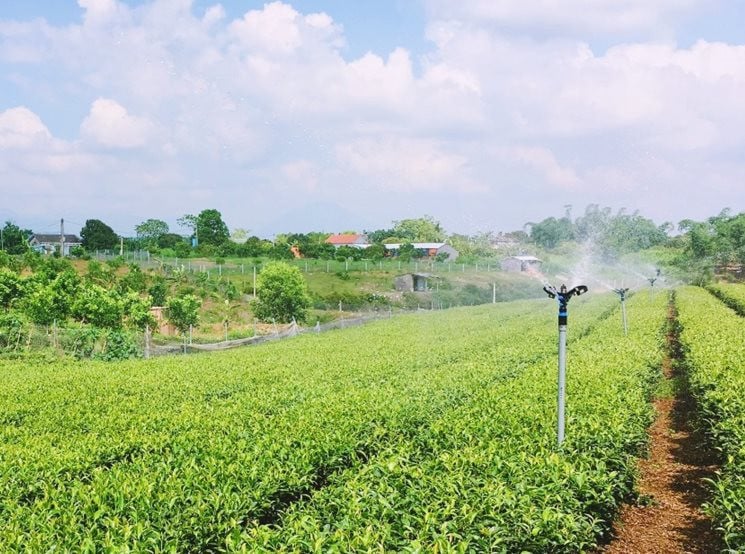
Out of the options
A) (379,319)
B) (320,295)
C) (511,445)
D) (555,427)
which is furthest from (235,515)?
(320,295)

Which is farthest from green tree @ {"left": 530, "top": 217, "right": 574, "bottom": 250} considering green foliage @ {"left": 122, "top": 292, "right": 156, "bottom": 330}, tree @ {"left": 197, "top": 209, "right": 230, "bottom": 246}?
tree @ {"left": 197, "top": 209, "right": 230, "bottom": 246}

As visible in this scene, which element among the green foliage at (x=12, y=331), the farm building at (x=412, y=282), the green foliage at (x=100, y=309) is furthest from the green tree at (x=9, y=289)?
the farm building at (x=412, y=282)

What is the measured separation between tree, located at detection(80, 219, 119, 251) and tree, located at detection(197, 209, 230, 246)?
14053 millimetres

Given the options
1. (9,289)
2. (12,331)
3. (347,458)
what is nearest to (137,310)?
(12,331)

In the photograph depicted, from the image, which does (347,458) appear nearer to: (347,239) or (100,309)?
(100,309)

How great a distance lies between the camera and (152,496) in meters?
6.94

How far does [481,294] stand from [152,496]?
61.3 m

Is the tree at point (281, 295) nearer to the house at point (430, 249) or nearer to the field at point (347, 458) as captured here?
the field at point (347, 458)

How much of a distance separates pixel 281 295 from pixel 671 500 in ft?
129

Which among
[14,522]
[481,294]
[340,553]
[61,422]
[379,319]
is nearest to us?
[340,553]

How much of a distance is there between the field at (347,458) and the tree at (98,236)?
81100 mm

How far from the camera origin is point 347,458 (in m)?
9.34

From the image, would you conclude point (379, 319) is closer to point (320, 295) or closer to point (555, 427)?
point (320, 295)

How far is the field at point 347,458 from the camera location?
592 cm
